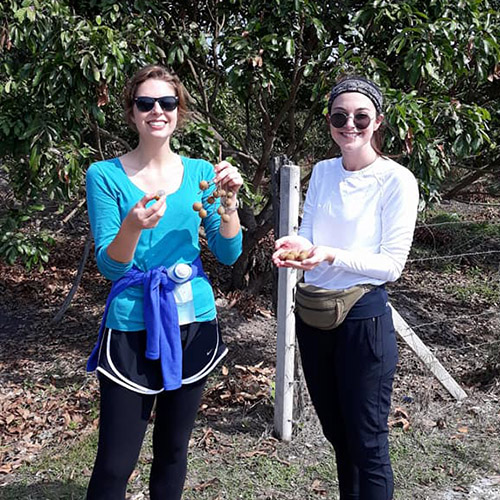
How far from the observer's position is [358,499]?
95.0 inches

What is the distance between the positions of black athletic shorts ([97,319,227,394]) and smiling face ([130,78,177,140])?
705 millimetres

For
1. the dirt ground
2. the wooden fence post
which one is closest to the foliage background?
the wooden fence post

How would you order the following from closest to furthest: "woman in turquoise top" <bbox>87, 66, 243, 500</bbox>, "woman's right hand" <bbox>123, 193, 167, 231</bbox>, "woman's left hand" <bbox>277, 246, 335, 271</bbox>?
1. "woman's right hand" <bbox>123, 193, 167, 231</bbox>
2. "woman's left hand" <bbox>277, 246, 335, 271</bbox>
3. "woman in turquoise top" <bbox>87, 66, 243, 500</bbox>

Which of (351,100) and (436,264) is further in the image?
(436,264)

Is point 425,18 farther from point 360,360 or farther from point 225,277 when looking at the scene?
point 225,277

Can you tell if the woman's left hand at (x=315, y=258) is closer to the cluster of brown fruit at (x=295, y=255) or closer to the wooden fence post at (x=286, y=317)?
the cluster of brown fruit at (x=295, y=255)

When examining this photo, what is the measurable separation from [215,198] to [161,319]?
47cm

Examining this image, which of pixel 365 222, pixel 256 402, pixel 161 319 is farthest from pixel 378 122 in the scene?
pixel 256 402

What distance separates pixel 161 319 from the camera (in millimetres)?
2111

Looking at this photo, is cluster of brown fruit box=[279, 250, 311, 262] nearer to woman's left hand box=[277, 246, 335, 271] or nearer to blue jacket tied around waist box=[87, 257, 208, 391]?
woman's left hand box=[277, 246, 335, 271]

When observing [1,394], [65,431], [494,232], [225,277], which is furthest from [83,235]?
[494,232]

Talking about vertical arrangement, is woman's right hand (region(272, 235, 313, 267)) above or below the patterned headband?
below

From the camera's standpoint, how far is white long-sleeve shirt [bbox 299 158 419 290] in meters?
2.05

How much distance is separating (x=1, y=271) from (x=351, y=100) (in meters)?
7.18
